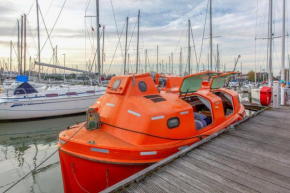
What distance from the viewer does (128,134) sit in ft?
12.8

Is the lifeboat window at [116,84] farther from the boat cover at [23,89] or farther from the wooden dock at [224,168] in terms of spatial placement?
the boat cover at [23,89]

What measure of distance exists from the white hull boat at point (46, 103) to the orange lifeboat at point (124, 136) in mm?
9267

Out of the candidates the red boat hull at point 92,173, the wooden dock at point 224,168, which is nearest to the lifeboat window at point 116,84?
the red boat hull at point 92,173

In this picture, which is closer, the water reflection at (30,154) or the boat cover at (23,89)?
the water reflection at (30,154)

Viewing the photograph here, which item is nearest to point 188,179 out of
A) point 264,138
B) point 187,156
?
point 187,156

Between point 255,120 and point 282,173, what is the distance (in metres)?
3.59

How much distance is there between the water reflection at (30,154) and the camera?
5027mm

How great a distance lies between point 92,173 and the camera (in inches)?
142

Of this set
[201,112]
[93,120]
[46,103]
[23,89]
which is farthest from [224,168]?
[23,89]

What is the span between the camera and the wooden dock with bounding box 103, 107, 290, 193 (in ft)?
9.11

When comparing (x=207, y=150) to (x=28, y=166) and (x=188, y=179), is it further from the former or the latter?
(x=28, y=166)

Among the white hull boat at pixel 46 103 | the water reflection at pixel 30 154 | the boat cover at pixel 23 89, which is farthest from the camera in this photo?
the boat cover at pixel 23 89

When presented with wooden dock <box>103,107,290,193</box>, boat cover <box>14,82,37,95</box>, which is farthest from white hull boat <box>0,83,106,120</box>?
wooden dock <box>103,107,290,193</box>

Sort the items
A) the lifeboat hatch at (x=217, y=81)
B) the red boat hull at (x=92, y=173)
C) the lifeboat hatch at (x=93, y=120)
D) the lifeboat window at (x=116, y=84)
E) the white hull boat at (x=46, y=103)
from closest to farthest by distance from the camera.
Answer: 1. the red boat hull at (x=92, y=173)
2. the lifeboat hatch at (x=93, y=120)
3. the lifeboat window at (x=116, y=84)
4. the lifeboat hatch at (x=217, y=81)
5. the white hull boat at (x=46, y=103)
